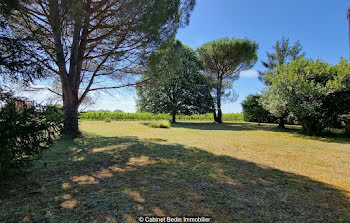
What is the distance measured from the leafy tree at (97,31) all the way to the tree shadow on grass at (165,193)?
2.74 m

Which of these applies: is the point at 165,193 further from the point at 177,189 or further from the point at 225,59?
the point at 225,59

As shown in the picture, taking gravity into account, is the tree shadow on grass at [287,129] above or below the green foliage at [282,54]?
below

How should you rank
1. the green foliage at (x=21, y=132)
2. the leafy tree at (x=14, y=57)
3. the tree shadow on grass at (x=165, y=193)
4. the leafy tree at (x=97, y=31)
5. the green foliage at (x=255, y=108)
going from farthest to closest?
the green foliage at (x=255, y=108)
the leafy tree at (x=97, y=31)
the leafy tree at (x=14, y=57)
the green foliage at (x=21, y=132)
the tree shadow on grass at (x=165, y=193)

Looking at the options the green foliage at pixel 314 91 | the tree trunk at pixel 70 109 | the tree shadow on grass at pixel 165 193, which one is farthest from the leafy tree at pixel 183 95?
the tree shadow on grass at pixel 165 193

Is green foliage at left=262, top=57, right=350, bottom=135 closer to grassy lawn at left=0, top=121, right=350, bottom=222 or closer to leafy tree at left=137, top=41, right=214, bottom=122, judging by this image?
grassy lawn at left=0, top=121, right=350, bottom=222

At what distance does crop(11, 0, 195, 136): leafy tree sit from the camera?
5.41m

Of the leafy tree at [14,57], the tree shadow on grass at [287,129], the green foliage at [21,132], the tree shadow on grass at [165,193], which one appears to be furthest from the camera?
the tree shadow on grass at [287,129]

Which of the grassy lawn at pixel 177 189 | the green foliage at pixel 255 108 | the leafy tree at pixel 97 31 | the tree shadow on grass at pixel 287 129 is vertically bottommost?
the grassy lawn at pixel 177 189

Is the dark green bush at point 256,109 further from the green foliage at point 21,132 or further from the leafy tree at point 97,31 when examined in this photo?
the green foliage at point 21,132

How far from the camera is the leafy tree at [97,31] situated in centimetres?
541

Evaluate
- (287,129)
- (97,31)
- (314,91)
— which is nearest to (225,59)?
(287,129)

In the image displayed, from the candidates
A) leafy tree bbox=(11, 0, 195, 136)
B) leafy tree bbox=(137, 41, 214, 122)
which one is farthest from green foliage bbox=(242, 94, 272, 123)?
leafy tree bbox=(11, 0, 195, 136)

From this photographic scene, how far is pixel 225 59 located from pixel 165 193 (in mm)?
17976

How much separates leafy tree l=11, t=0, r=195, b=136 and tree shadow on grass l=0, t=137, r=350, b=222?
108 inches
